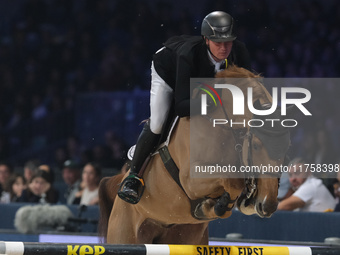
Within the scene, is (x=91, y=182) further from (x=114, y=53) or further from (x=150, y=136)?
(x=114, y=53)

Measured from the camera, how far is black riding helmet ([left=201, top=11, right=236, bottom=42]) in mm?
5090

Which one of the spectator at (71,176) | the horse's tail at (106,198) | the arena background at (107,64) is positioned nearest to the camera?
the horse's tail at (106,198)

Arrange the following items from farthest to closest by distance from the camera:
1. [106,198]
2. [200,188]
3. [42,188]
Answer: [42,188]
[106,198]
[200,188]

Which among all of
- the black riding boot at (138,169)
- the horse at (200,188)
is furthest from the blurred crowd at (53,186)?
the black riding boot at (138,169)

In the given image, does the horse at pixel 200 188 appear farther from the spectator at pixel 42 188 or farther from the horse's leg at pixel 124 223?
the spectator at pixel 42 188

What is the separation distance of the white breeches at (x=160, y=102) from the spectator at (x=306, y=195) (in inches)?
90.4

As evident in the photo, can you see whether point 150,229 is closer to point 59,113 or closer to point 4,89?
point 59,113

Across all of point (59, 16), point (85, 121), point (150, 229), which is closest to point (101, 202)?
point (150, 229)

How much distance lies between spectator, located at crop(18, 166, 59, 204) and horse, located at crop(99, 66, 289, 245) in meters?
3.44

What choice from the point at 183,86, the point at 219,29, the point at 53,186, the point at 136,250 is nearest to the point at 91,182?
the point at 53,186

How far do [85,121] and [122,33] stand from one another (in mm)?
2869

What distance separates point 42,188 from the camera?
948 cm

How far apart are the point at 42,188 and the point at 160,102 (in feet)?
14.5

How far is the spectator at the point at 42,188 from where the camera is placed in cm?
944
